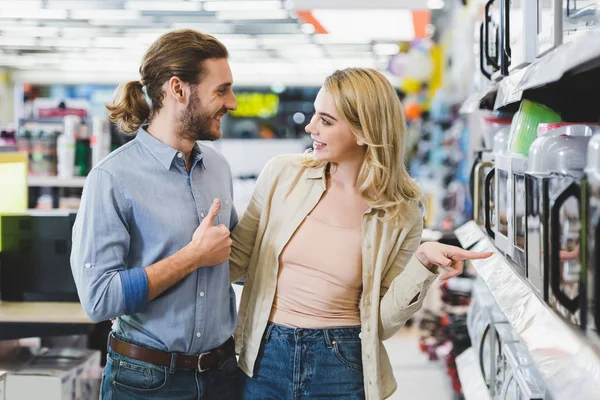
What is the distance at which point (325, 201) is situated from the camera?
7.72ft

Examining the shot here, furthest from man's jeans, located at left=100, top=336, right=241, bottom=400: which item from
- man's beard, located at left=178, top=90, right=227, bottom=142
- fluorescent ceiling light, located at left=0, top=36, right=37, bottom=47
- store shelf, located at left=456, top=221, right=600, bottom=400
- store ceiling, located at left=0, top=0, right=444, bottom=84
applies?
fluorescent ceiling light, located at left=0, top=36, right=37, bottom=47

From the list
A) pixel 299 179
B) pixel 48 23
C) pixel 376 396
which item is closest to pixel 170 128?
pixel 299 179

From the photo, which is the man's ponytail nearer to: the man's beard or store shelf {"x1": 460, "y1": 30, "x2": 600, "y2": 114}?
the man's beard

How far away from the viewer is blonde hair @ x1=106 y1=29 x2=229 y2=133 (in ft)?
6.94

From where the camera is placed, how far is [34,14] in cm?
1163

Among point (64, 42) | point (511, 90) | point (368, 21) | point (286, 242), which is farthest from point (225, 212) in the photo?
point (64, 42)

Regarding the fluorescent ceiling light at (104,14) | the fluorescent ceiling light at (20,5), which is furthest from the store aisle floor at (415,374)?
the fluorescent ceiling light at (20,5)

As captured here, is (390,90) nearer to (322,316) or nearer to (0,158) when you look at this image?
(322,316)

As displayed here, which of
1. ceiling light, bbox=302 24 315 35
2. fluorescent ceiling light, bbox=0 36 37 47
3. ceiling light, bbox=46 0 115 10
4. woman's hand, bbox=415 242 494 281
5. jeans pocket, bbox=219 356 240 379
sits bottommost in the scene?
jeans pocket, bbox=219 356 240 379

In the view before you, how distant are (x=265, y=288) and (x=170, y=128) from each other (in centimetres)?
58

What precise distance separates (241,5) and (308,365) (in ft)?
29.3

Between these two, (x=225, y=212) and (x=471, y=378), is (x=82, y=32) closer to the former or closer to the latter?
(x=471, y=378)

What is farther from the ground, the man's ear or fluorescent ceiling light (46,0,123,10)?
fluorescent ceiling light (46,0,123,10)

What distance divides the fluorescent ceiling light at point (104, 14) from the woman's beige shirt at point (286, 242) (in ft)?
31.9
